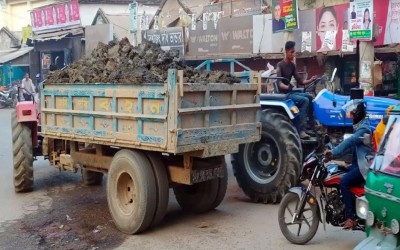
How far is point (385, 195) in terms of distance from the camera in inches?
161

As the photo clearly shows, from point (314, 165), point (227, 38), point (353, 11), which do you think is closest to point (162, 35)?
point (227, 38)

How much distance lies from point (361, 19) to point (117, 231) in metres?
7.76

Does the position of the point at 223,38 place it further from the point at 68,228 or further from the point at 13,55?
the point at 13,55

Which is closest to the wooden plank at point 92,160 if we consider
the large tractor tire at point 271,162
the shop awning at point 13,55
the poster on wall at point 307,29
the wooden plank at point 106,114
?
the wooden plank at point 106,114

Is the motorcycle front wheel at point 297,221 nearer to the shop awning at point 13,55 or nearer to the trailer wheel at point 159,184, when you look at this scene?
the trailer wheel at point 159,184

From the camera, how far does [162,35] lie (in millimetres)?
22297

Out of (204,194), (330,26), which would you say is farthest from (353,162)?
(330,26)

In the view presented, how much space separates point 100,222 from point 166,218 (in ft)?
2.87

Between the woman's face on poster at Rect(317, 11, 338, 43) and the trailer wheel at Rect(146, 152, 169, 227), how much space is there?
9.79m

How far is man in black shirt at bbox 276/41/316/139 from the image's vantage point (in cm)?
788

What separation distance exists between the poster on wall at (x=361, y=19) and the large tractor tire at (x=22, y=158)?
24.2ft

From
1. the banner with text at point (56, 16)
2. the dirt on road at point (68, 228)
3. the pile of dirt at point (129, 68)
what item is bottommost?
the dirt on road at point (68, 228)

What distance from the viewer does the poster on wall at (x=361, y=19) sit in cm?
1156

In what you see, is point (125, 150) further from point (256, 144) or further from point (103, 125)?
point (256, 144)
